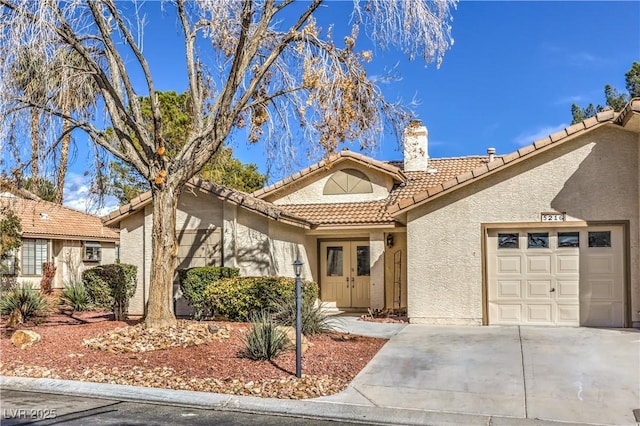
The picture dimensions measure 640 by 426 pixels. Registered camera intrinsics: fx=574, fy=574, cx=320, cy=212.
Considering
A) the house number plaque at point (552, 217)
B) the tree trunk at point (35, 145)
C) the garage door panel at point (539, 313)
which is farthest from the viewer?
the garage door panel at point (539, 313)

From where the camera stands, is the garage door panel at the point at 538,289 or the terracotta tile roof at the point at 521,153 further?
the garage door panel at the point at 538,289

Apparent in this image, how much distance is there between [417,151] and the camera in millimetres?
19719

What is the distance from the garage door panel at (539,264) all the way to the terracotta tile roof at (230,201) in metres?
6.30

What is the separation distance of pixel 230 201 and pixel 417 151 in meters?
7.05

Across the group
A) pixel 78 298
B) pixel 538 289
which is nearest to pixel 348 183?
pixel 538 289

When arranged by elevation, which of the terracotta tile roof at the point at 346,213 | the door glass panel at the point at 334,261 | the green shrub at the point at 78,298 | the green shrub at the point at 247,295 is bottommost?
the green shrub at the point at 78,298

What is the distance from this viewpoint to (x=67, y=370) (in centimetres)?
933

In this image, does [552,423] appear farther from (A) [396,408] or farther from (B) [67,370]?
(B) [67,370]

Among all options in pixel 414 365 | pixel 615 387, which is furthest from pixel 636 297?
pixel 414 365

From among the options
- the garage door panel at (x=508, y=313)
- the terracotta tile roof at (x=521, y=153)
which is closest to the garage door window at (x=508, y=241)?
the garage door panel at (x=508, y=313)

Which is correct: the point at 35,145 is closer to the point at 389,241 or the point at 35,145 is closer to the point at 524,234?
the point at 389,241

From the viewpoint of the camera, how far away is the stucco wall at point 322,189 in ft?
63.3

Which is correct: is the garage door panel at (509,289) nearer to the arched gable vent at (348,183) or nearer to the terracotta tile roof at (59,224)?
the arched gable vent at (348,183)

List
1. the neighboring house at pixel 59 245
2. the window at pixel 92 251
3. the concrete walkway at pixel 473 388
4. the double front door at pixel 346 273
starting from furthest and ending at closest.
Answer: the window at pixel 92 251
the neighboring house at pixel 59 245
the double front door at pixel 346 273
the concrete walkway at pixel 473 388
